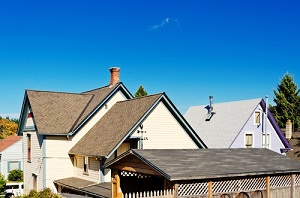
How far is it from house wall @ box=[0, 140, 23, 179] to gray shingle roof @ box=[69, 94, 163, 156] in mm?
18401

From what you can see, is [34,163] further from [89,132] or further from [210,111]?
[210,111]

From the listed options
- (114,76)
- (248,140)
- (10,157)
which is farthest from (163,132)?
(10,157)

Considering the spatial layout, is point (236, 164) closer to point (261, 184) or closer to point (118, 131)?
point (261, 184)

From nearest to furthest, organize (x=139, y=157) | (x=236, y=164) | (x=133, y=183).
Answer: (x=139, y=157)
(x=236, y=164)
(x=133, y=183)

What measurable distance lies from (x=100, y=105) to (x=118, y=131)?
469 cm

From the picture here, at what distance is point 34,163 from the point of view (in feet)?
94.3

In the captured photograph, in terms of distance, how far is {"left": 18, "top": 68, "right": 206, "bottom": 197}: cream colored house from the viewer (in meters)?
23.5

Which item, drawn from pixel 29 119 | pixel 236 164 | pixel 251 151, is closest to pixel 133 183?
pixel 236 164

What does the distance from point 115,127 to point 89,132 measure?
326 cm

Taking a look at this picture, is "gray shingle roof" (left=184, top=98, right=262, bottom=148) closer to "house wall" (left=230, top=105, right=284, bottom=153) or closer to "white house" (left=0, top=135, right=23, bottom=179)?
"house wall" (left=230, top=105, right=284, bottom=153)

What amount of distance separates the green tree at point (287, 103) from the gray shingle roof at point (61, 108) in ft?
131

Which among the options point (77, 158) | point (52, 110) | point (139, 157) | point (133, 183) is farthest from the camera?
point (52, 110)

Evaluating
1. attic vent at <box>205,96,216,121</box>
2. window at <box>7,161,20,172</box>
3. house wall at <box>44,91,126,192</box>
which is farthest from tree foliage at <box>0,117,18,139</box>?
house wall at <box>44,91,126,192</box>

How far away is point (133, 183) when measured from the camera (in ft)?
64.3
